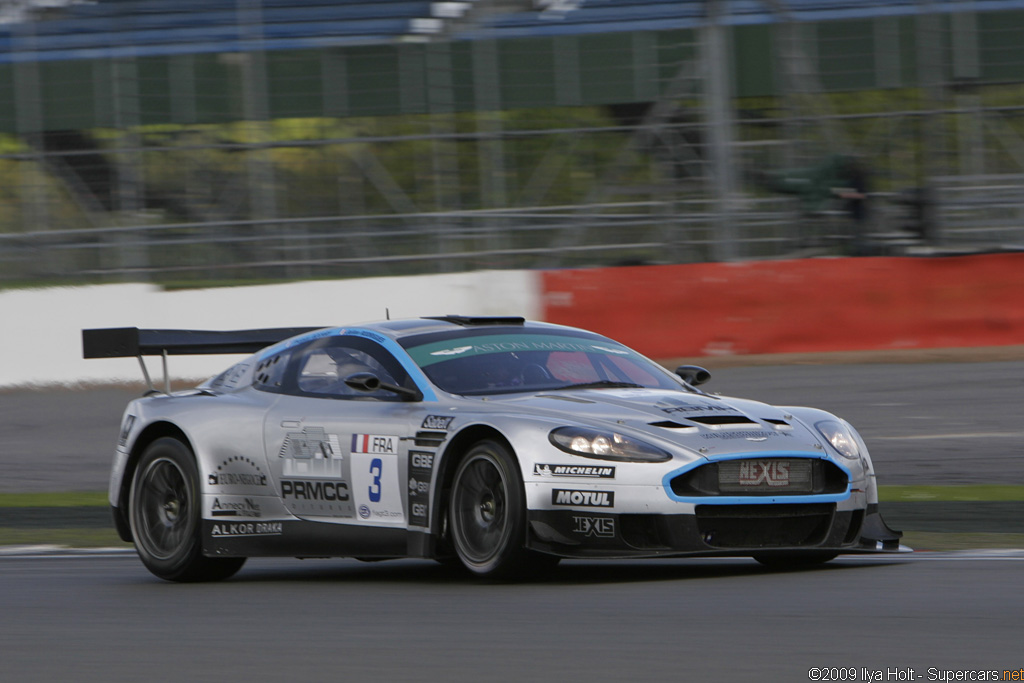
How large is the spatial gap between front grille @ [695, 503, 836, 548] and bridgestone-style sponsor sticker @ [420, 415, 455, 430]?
1.18 meters

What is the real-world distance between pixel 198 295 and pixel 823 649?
16716mm

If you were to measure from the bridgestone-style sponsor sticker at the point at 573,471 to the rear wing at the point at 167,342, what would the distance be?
7.49 feet

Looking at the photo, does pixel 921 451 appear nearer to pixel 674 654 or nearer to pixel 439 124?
pixel 674 654

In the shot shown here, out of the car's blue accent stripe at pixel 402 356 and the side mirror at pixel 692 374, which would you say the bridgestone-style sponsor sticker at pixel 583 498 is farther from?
the side mirror at pixel 692 374

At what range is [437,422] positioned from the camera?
7.18 m

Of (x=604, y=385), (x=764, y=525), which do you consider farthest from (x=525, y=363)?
(x=764, y=525)

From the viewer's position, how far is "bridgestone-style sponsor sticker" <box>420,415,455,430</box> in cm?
713

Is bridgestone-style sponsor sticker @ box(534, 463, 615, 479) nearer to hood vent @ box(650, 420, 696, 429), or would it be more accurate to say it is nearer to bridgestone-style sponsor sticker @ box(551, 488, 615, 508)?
bridgestone-style sponsor sticker @ box(551, 488, 615, 508)

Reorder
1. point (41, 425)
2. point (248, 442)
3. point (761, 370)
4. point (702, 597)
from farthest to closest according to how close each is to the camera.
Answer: point (761, 370) → point (41, 425) → point (248, 442) → point (702, 597)

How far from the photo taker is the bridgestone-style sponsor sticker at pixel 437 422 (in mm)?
7129

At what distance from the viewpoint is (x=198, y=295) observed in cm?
2089

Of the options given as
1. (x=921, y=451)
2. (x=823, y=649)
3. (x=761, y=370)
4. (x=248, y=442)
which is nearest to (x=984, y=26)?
(x=761, y=370)

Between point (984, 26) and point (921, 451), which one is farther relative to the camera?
point (984, 26)

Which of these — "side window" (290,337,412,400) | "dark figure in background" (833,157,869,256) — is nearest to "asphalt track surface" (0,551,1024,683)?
"side window" (290,337,412,400)
